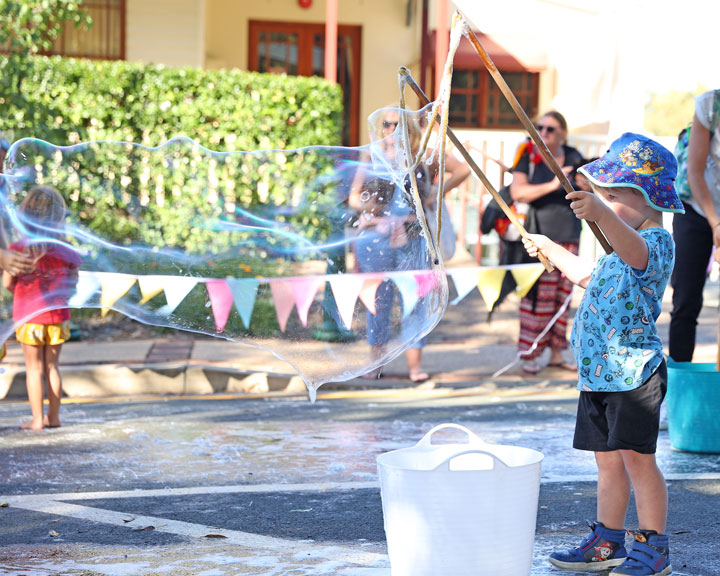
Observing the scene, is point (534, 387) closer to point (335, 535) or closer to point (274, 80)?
→ point (335, 535)

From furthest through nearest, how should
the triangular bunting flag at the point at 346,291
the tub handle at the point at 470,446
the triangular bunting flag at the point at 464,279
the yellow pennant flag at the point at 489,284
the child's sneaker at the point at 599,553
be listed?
1. the yellow pennant flag at the point at 489,284
2. the triangular bunting flag at the point at 464,279
3. the triangular bunting flag at the point at 346,291
4. the child's sneaker at the point at 599,553
5. the tub handle at the point at 470,446

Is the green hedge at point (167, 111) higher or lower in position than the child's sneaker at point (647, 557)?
higher

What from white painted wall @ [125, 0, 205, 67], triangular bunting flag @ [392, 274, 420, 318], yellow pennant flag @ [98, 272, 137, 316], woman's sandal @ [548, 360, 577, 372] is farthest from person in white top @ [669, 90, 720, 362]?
white painted wall @ [125, 0, 205, 67]

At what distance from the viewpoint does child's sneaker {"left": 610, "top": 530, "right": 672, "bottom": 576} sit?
3.67 m

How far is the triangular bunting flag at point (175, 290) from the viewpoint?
192 inches

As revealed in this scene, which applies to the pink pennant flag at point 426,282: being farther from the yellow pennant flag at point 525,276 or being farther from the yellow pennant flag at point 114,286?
the yellow pennant flag at point 525,276

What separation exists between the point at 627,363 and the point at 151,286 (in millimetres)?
2258

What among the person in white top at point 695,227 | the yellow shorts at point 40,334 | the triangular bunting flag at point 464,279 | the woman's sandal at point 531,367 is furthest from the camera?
the woman's sandal at point 531,367

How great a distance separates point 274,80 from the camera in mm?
10680

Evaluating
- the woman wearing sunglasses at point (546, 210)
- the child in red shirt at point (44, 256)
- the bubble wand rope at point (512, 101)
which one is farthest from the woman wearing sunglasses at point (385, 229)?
the woman wearing sunglasses at point (546, 210)

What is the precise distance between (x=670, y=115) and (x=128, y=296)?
6757 cm

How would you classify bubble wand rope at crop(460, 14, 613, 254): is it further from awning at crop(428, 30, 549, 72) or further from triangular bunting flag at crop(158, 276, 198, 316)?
awning at crop(428, 30, 549, 72)

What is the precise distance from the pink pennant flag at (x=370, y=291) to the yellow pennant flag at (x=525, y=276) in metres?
2.94

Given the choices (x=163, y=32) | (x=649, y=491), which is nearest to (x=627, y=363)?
(x=649, y=491)
